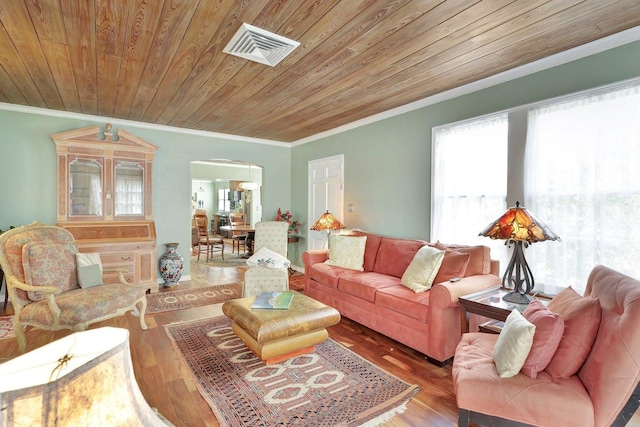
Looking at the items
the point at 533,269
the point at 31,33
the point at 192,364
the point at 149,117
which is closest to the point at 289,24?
the point at 31,33

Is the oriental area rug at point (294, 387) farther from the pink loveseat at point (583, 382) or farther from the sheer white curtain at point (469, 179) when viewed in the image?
the sheer white curtain at point (469, 179)

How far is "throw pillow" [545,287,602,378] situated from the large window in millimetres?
1261

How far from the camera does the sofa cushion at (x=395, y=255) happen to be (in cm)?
375

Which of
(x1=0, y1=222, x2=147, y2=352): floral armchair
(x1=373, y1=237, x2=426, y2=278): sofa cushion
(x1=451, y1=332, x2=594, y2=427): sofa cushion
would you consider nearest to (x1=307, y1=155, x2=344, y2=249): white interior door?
(x1=373, y1=237, x2=426, y2=278): sofa cushion

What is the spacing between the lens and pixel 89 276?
3.29 meters

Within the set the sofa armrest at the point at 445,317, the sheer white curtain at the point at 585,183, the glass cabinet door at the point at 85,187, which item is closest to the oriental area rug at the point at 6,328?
the glass cabinet door at the point at 85,187

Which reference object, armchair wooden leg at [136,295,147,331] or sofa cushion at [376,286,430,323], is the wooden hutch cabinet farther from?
sofa cushion at [376,286,430,323]

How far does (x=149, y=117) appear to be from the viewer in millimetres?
4820

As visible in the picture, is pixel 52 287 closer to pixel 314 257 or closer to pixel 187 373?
pixel 187 373

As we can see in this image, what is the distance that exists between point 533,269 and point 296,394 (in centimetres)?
243

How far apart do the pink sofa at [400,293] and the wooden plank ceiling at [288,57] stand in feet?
6.00

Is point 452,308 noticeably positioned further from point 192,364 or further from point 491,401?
point 192,364

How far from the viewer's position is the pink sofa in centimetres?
273

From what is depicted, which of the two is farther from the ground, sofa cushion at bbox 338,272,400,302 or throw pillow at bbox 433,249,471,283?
throw pillow at bbox 433,249,471,283
